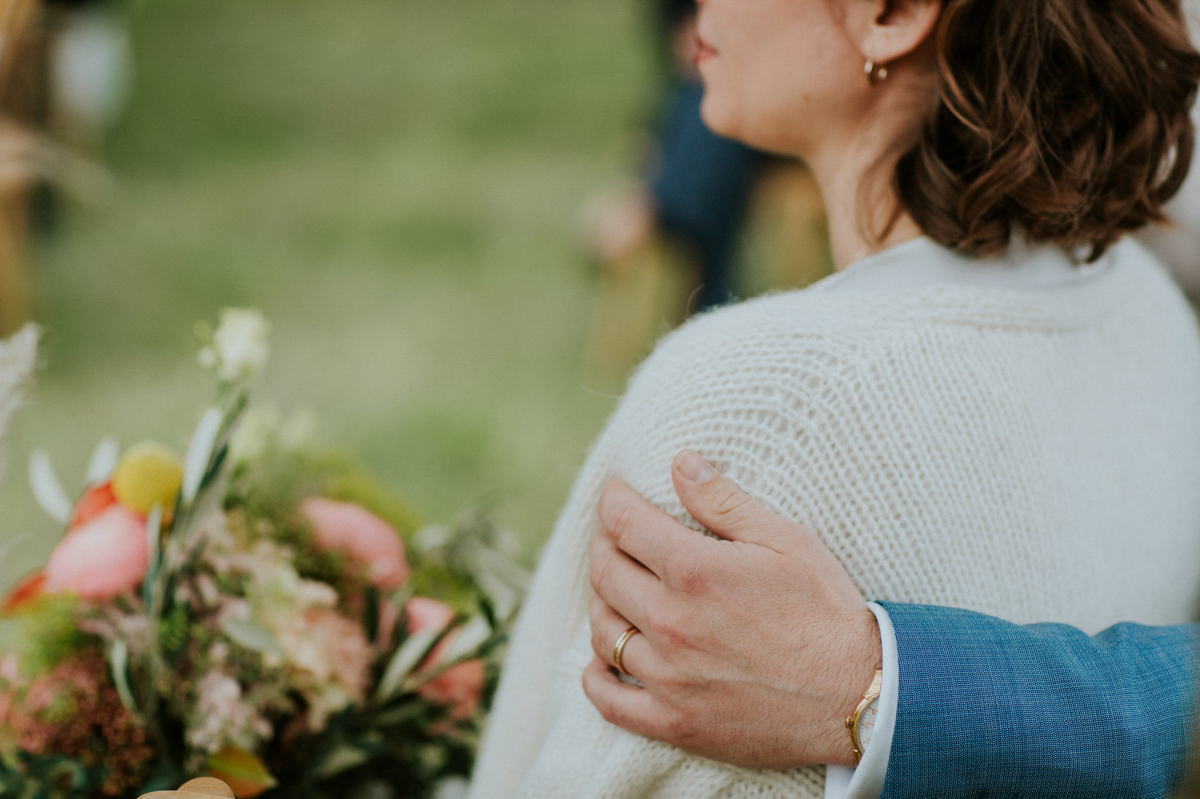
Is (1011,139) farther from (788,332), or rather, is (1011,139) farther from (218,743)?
(218,743)

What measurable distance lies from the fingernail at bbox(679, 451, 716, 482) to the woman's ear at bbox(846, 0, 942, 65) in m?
0.51

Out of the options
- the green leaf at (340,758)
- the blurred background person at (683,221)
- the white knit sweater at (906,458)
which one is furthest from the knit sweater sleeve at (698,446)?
the blurred background person at (683,221)

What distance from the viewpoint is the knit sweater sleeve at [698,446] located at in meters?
0.87

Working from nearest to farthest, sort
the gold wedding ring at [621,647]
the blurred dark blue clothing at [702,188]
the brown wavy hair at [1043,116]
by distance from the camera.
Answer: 1. the gold wedding ring at [621,647]
2. the brown wavy hair at [1043,116]
3. the blurred dark blue clothing at [702,188]

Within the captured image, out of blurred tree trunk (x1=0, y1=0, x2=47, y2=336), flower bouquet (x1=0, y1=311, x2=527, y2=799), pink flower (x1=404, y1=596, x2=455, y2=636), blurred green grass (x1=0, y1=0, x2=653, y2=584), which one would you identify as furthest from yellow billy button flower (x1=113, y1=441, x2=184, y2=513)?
blurred tree trunk (x1=0, y1=0, x2=47, y2=336)

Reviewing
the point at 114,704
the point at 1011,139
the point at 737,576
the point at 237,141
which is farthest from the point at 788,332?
the point at 237,141

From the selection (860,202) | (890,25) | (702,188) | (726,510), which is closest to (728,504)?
(726,510)

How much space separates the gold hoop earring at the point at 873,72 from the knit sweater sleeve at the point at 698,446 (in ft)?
1.11

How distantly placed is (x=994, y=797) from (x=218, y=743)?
2.41 ft

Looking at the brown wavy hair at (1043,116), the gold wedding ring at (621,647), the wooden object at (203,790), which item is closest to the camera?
the wooden object at (203,790)

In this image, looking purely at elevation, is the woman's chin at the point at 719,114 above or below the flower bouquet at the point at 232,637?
above

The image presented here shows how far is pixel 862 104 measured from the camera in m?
1.12

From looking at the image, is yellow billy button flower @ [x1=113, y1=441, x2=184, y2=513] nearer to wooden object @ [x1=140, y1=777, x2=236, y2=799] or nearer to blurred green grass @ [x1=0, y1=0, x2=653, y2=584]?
blurred green grass @ [x1=0, y1=0, x2=653, y2=584]

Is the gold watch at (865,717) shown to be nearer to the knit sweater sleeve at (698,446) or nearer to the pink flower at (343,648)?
the knit sweater sleeve at (698,446)
